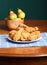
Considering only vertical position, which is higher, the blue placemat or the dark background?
the dark background

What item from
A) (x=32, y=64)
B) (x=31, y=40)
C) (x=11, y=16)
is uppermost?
(x=11, y=16)

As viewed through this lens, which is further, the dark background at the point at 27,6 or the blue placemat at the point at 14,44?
the dark background at the point at 27,6

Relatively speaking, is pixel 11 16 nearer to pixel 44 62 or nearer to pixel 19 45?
pixel 19 45

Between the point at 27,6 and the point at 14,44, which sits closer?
the point at 14,44

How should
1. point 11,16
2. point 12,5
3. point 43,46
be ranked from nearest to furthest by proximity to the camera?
1. point 43,46
2. point 11,16
3. point 12,5

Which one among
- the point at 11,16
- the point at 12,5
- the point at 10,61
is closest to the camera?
the point at 10,61

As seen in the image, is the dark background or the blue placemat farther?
the dark background

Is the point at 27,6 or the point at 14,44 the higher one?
the point at 27,6

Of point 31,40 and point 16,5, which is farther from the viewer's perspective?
point 16,5

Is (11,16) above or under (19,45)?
above

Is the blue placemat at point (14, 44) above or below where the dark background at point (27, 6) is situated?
below

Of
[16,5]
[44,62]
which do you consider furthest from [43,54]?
[16,5]
